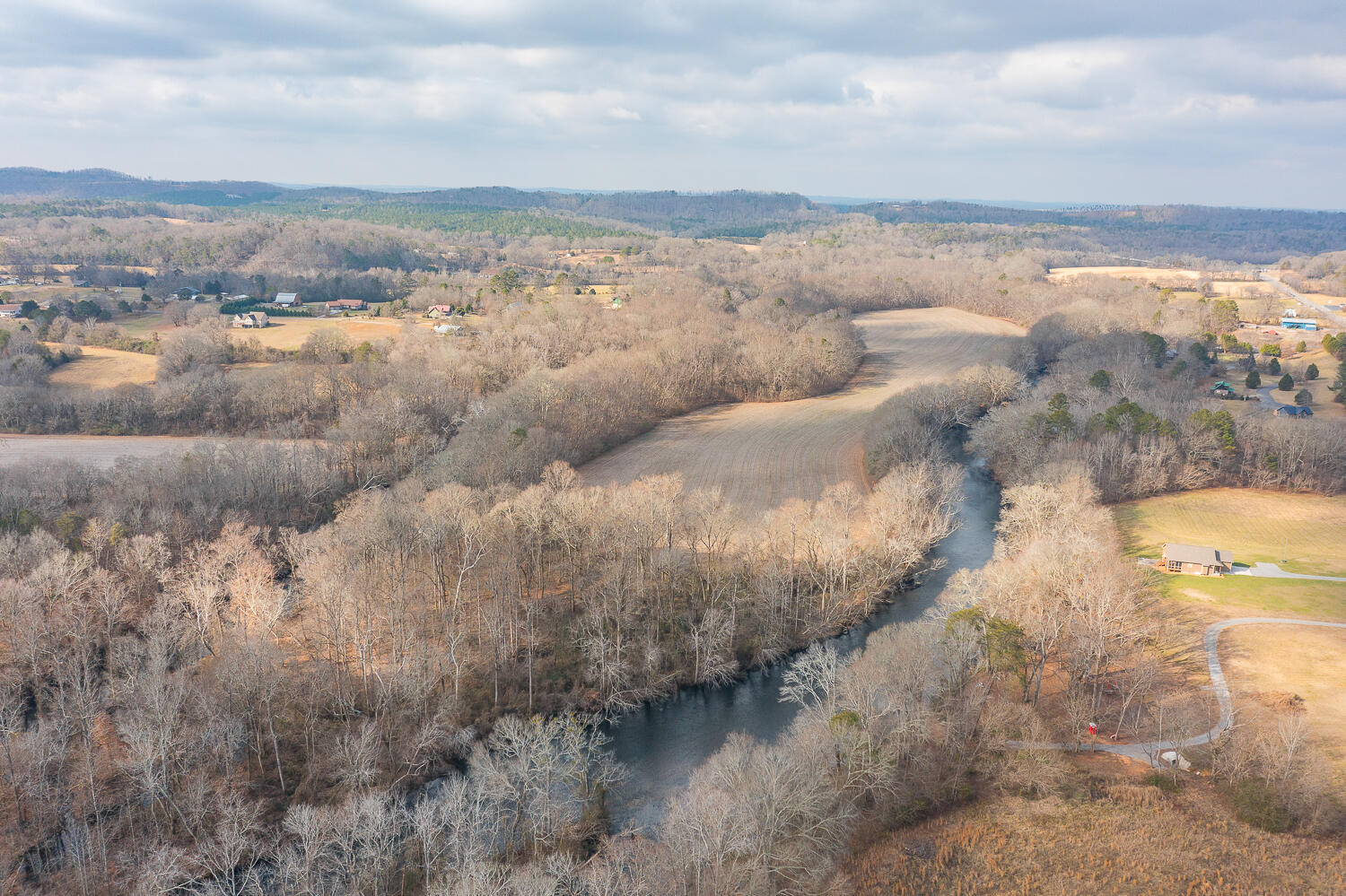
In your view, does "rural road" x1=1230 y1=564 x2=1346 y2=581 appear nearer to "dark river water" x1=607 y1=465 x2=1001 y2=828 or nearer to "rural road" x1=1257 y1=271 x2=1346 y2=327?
"dark river water" x1=607 y1=465 x2=1001 y2=828

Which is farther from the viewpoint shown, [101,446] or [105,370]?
[105,370]

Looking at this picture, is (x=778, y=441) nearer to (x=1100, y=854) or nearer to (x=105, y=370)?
(x=1100, y=854)

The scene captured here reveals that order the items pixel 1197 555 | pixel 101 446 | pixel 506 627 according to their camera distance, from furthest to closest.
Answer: pixel 101 446, pixel 1197 555, pixel 506 627

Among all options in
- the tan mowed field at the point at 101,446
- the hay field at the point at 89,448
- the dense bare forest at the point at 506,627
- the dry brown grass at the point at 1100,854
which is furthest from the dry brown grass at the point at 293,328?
the dry brown grass at the point at 1100,854

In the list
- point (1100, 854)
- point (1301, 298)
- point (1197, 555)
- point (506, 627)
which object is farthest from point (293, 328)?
point (1301, 298)

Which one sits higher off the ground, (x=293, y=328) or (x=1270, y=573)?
(x=293, y=328)

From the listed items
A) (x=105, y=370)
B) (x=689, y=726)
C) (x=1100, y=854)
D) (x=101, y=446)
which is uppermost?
(x=105, y=370)

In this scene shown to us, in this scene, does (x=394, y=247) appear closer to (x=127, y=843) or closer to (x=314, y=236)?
(x=314, y=236)
